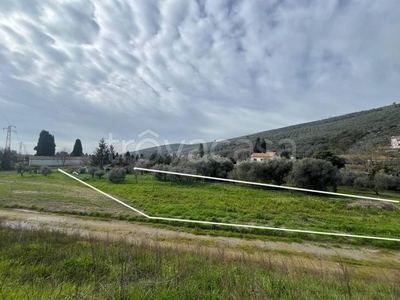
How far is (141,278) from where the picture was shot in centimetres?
322

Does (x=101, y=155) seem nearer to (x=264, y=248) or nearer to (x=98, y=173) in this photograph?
(x=98, y=173)

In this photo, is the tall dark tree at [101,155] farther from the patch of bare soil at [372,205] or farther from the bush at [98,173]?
the patch of bare soil at [372,205]

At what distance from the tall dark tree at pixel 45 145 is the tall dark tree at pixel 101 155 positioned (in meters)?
9.80

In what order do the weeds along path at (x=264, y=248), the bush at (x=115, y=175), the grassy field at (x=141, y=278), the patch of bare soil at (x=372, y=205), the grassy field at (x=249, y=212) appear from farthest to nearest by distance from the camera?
the bush at (x=115, y=175) < the patch of bare soil at (x=372, y=205) < the grassy field at (x=249, y=212) < the weeds along path at (x=264, y=248) < the grassy field at (x=141, y=278)

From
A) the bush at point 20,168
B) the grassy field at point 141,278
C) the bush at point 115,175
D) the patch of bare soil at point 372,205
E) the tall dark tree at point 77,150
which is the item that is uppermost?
the tall dark tree at point 77,150

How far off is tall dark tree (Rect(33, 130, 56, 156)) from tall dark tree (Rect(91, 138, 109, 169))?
9.80m

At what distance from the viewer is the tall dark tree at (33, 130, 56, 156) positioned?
34.7m

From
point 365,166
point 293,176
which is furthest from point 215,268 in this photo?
point 365,166

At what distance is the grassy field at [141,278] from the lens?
263 cm

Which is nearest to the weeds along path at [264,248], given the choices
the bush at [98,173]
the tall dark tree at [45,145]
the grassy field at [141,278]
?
the grassy field at [141,278]

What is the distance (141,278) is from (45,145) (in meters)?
41.7

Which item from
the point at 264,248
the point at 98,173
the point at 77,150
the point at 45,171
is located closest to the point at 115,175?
the point at 98,173

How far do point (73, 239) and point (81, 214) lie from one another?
534cm

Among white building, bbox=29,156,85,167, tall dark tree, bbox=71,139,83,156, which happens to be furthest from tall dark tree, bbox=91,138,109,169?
tall dark tree, bbox=71,139,83,156
